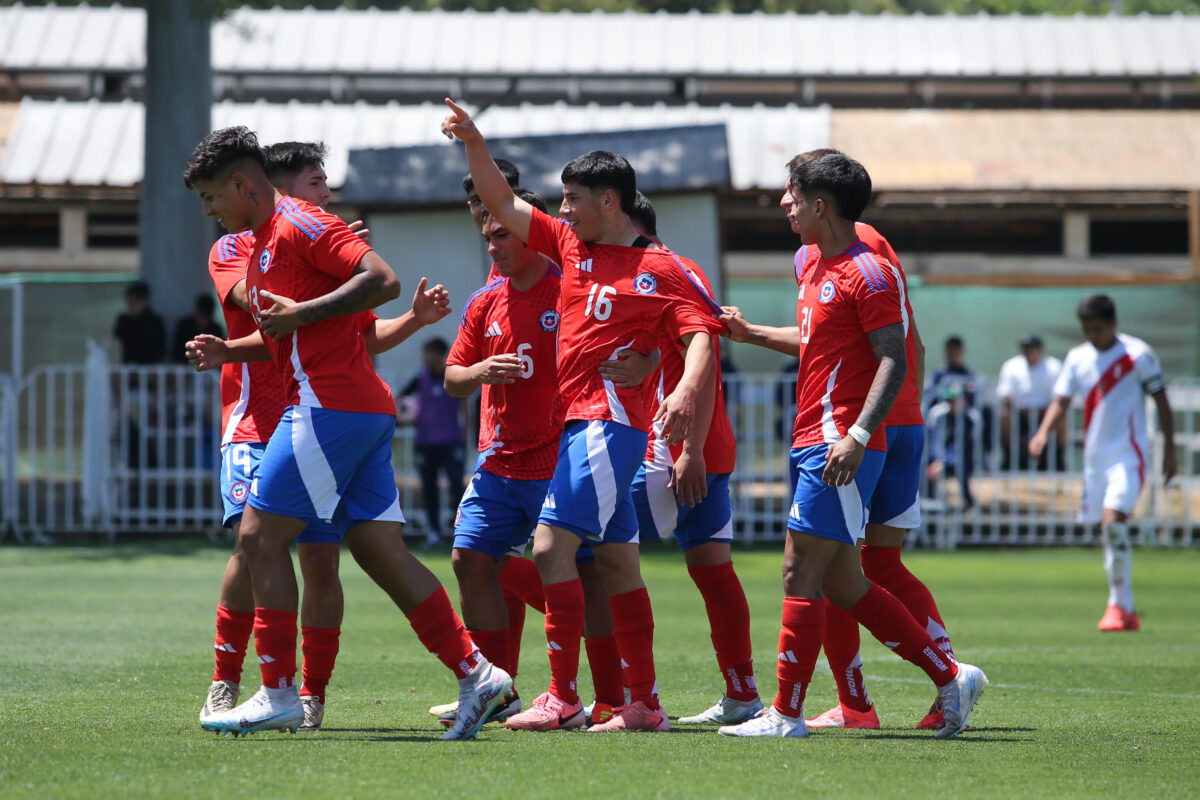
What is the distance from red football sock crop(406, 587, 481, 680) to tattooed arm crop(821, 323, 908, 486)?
1410 millimetres

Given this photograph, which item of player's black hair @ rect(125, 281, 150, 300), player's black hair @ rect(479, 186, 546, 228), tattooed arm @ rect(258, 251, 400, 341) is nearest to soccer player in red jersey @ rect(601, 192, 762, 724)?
player's black hair @ rect(479, 186, 546, 228)

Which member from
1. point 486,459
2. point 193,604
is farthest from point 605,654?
point 193,604

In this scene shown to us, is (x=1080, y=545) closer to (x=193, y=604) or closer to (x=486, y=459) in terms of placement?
(x=193, y=604)

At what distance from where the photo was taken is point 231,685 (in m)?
5.27

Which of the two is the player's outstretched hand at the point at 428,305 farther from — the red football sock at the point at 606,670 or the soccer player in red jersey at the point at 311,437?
the red football sock at the point at 606,670

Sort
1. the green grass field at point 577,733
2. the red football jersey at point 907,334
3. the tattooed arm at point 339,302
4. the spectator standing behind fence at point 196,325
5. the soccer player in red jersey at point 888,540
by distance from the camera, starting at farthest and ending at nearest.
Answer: the spectator standing behind fence at point 196,325 < the soccer player in red jersey at point 888,540 < the red football jersey at point 907,334 < the tattooed arm at point 339,302 < the green grass field at point 577,733

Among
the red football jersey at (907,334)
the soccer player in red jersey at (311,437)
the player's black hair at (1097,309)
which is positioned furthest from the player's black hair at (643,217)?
the player's black hair at (1097,309)

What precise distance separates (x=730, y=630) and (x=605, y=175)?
6.21 feet

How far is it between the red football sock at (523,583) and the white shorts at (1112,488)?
525cm

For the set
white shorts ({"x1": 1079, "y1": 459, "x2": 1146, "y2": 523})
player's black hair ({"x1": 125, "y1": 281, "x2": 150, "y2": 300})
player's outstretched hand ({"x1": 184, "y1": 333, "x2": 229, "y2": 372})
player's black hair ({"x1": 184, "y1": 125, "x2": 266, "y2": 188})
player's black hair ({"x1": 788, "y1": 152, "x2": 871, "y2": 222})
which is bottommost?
white shorts ({"x1": 1079, "y1": 459, "x2": 1146, "y2": 523})

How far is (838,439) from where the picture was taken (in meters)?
5.21

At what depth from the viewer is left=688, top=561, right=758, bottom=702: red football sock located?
5.80 metres

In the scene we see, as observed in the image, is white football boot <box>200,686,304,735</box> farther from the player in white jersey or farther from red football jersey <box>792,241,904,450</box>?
the player in white jersey

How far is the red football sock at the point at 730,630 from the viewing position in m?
5.80
